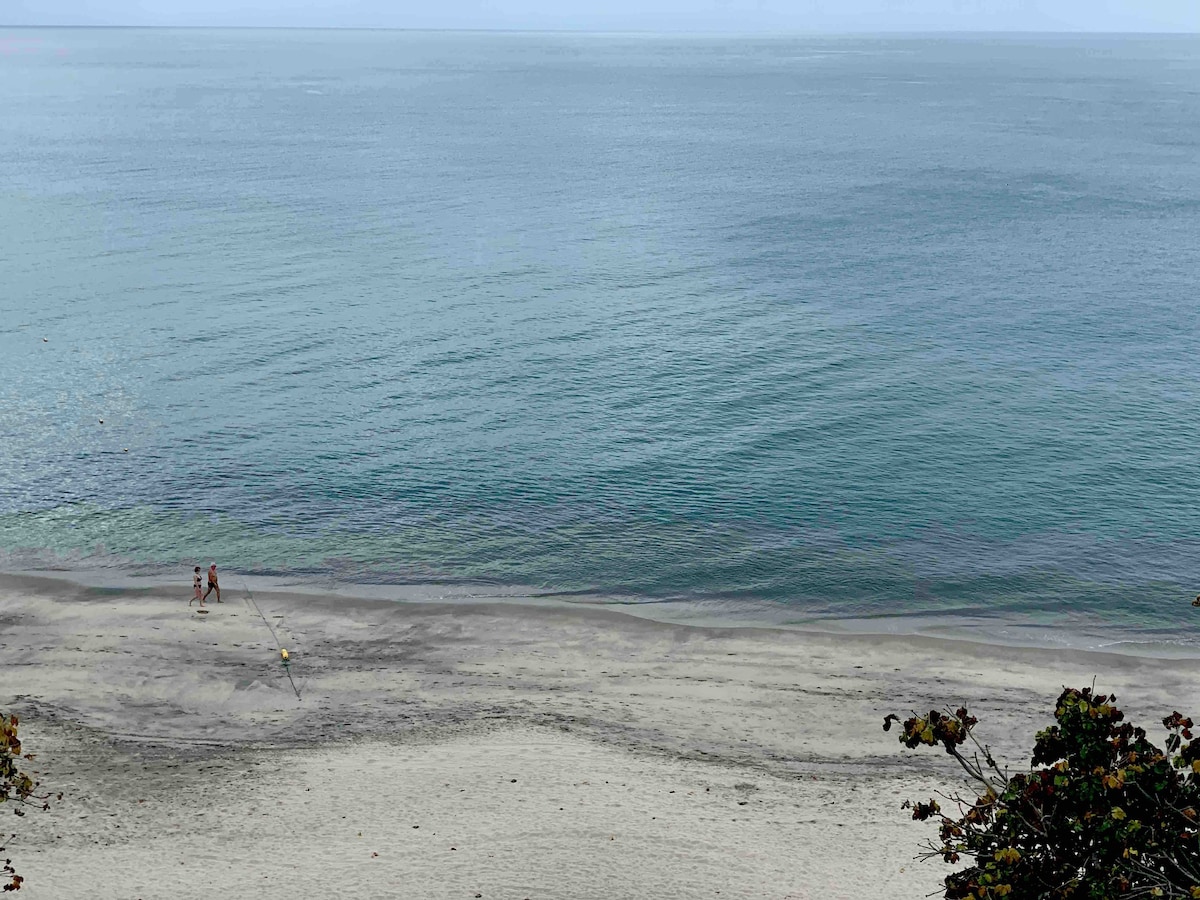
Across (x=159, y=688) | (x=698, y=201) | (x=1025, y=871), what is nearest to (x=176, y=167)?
(x=698, y=201)

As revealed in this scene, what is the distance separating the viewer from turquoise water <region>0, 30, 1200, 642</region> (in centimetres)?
5028

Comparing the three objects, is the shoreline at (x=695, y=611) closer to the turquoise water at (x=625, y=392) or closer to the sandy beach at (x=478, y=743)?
the turquoise water at (x=625, y=392)

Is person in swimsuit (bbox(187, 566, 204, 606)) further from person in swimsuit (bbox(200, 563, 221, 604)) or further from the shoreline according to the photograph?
the shoreline

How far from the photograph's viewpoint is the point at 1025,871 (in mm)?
17672

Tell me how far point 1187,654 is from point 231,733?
1302 inches

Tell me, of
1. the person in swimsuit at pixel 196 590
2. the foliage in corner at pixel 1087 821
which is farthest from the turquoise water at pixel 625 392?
the foliage in corner at pixel 1087 821

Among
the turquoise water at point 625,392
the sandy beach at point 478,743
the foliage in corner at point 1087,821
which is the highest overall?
the turquoise water at point 625,392

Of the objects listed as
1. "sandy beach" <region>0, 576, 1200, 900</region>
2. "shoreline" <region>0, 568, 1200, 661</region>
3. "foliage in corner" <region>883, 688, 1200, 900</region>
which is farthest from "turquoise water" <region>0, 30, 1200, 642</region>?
"foliage in corner" <region>883, 688, 1200, 900</region>

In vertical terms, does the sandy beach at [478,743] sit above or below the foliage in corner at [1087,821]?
below

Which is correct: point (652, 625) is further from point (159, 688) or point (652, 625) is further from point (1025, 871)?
point (1025, 871)

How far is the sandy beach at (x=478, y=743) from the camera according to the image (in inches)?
1110

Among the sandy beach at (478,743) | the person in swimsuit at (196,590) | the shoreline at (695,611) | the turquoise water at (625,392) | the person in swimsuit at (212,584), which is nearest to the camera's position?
the sandy beach at (478,743)

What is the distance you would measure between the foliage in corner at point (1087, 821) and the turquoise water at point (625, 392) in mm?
27915

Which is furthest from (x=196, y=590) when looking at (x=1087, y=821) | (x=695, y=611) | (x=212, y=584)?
(x=1087, y=821)
